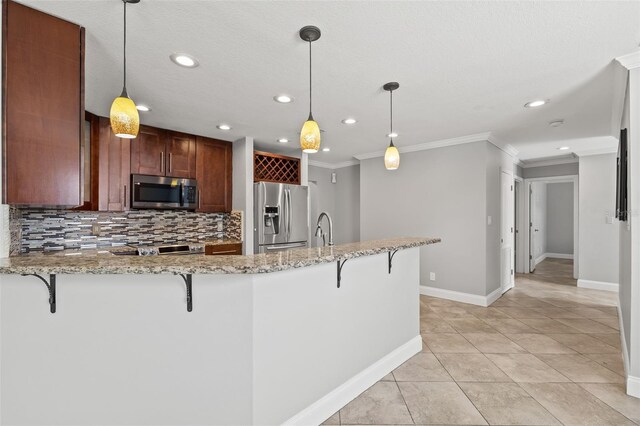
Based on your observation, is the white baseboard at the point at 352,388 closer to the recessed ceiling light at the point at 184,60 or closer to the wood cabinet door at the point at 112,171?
the recessed ceiling light at the point at 184,60

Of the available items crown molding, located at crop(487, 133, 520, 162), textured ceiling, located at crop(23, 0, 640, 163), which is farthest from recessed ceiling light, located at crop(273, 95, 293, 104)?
crown molding, located at crop(487, 133, 520, 162)

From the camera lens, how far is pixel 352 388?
209cm

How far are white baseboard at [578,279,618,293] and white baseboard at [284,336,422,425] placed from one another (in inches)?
167

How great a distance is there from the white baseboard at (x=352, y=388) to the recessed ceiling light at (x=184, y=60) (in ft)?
7.77

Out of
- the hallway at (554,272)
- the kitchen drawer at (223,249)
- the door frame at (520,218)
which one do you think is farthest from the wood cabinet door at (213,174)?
the hallway at (554,272)

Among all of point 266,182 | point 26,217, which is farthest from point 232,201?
point 26,217

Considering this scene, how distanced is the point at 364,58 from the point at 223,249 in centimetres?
291

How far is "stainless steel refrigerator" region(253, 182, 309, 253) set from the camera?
426 centimetres

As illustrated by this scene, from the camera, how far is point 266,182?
Result: 14.5 ft

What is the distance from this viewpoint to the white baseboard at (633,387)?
6.89 ft

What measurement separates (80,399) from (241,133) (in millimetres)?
3183

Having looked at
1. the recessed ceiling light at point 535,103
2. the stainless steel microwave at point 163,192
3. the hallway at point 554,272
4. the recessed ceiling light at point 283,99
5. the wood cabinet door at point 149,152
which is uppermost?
the recessed ceiling light at point 535,103

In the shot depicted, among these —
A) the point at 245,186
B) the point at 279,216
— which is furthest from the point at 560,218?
the point at 245,186

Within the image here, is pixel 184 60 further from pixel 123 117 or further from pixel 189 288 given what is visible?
pixel 189 288
